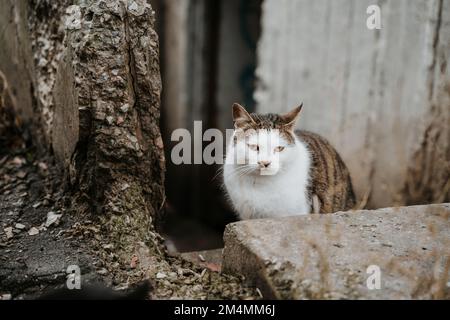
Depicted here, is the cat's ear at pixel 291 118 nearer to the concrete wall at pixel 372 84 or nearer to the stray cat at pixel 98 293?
the concrete wall at pixel 372 84

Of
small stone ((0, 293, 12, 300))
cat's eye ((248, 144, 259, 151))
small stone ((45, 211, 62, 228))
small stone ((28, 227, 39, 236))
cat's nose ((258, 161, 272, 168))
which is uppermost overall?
cat's eye ((248, 144, 259, 151))

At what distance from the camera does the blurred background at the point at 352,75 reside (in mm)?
3549

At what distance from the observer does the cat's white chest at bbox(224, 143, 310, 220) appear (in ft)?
9.66

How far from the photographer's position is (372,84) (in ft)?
12.9

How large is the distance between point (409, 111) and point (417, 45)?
1.52ft

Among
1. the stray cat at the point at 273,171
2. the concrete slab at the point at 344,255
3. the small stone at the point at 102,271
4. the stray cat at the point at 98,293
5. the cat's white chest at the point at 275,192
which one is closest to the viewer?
the concrete slab at the point at 344,255

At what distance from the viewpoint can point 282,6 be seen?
180 inches

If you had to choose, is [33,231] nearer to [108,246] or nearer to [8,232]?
[8,232]

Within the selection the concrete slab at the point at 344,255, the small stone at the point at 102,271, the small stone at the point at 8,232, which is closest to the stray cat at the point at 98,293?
the small stone at the point at 102,271

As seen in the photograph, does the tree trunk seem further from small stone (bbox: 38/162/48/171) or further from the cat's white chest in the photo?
the cat's white chest

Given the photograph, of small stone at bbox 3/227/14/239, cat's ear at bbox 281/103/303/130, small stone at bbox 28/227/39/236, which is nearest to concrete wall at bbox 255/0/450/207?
cat's ear at bbox 281/103/303/130

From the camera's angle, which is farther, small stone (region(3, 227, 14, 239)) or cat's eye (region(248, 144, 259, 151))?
cat's eye (region(248, 144, 259, 151))

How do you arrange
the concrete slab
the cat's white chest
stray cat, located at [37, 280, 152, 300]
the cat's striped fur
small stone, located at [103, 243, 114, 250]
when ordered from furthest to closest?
the cat's striped fur, the cat's white chest, small stone, located at [103, 243, 114, 250], stray cat, located at [37, 280, 152, 300], the concrete slab

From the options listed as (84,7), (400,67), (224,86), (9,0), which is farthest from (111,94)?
(224,86)
